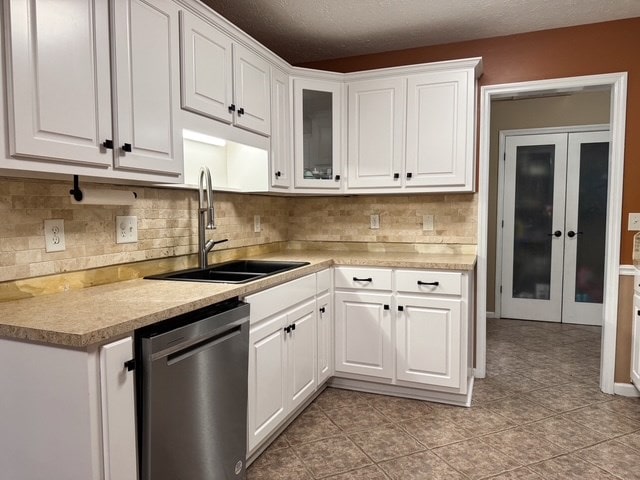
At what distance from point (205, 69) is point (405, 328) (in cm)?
185

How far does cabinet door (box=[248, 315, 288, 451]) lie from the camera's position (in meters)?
2.01

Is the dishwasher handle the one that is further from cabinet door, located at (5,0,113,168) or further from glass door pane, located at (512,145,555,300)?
glass door pane, located at (512,145,555,300)

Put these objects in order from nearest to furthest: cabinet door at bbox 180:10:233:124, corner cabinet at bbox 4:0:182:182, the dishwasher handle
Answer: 1. corner cabinet at bbox 4:0:182:182
2. the dishwasher handle
3. cabinet door at bbox 180:10:233:124

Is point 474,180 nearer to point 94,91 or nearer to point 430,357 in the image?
point 430,357

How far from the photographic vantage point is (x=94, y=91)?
A: 1529mm

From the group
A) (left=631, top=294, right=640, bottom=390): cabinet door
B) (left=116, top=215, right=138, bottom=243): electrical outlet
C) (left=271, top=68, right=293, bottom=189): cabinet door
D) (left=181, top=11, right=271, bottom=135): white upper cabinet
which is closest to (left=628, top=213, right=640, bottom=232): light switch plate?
(left=631, top=294, right=640, bottom=390): cabinet door

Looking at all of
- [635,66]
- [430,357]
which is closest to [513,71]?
[635,66]

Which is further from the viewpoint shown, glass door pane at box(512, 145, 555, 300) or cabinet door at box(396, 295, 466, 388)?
glass door pane at box(512, 145, 555, 300)

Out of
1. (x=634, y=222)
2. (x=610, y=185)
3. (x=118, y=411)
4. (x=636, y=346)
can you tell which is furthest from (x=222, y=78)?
(x=636, y=346)

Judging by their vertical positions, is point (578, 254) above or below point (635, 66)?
below

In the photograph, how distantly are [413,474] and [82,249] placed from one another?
177cm

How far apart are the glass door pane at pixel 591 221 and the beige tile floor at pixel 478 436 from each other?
165 centimetres

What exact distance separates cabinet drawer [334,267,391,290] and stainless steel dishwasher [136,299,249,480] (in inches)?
44.2

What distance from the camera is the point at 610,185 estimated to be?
2.91m
